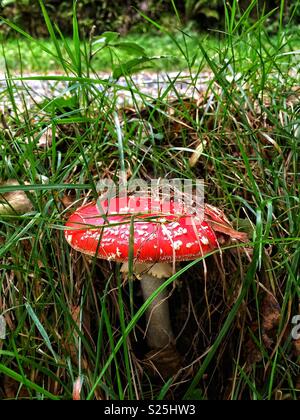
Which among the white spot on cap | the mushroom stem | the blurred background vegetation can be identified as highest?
the blurred background vegetation

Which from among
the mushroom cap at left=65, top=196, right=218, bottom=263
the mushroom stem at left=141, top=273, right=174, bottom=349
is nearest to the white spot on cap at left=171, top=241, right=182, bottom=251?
the mushroom cap at left=65, top=196, right=218, bottom=263

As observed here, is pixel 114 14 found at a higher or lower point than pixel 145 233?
higher

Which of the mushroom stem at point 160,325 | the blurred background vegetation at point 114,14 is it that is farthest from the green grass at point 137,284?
the blurred background vegetation at point 114,14

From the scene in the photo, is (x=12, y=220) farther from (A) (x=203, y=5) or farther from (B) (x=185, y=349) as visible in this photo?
(A) (x=203, y=5)

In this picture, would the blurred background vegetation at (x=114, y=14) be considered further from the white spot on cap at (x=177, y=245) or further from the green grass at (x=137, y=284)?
the white spot on cap at (x=177, y=245)

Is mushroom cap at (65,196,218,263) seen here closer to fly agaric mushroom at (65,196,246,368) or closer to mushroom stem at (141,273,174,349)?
fly agaric mushroom at (65,196,246,368)

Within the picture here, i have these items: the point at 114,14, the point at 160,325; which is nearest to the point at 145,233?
the point at 160,325

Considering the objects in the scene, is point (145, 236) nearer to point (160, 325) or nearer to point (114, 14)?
point (160, 325)
